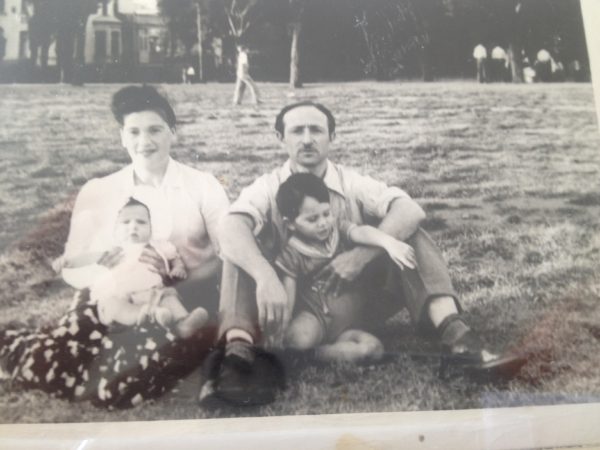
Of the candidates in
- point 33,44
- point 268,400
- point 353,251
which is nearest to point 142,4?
point 33,44

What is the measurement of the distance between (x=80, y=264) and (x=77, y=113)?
0.42 m

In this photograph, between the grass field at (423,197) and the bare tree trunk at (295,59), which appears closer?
the grass field at (423,197)

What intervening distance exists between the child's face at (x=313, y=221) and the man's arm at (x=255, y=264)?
0.11 m

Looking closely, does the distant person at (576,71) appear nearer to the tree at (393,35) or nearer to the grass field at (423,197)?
the grass field at (423,197)

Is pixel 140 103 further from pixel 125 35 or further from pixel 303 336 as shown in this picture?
pixel 303 336

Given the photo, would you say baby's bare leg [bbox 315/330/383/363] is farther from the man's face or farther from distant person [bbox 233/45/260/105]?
distant person [bbox 233/45/260/105]

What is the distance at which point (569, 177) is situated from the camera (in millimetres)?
1684

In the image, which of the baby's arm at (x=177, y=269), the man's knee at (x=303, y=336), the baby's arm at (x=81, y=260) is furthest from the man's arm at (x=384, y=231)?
the baby's arm at (x=81, y=260)

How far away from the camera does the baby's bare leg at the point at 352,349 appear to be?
56.4 inches

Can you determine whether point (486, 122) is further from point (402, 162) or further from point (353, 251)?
point (353, 251)

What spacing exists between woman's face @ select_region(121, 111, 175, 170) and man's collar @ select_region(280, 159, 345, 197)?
309mm

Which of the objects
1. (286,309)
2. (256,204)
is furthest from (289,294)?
(256,204)

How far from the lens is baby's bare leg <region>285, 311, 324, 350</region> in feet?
4.73

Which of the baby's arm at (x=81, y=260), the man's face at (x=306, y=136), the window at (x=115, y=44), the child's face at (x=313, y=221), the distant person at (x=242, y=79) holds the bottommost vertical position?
the baby's arm at (x=81, y=260)
